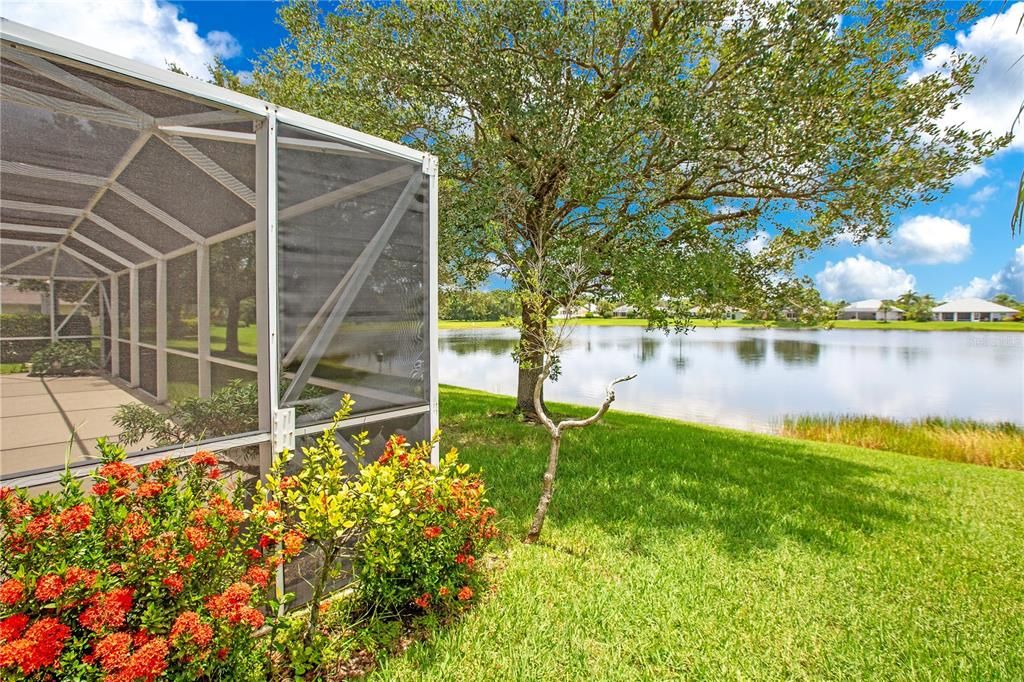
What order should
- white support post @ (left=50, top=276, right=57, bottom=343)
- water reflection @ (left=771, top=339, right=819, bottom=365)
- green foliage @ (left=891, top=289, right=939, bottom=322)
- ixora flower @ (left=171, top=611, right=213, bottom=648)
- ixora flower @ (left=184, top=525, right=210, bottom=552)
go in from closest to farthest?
1. ixora flower @ (left=171, top=611, right=213, bottom=648)
2. ixora flower @ (left=184, top=525, right=210, bottom=552)
3. white support post @ (left=50, top=276, right=57, bottom=343)
4. water reflection @ (left=771, top=339, right=819, bottom=365)
5. green foliage @ (left=891, top=289, right=939, bottom=322)

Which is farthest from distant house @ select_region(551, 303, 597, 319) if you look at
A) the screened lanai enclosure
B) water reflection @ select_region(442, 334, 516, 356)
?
water reflection @ select_region(442, 334, 516, 356)

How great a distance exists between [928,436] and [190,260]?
44.9 feet

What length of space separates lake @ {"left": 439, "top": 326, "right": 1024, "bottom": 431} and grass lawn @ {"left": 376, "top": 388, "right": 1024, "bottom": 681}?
6.16 ft

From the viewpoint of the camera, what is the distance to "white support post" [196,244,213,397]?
2506 mm

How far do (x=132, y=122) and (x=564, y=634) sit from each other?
3529 mm

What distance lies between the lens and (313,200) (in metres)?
2.69

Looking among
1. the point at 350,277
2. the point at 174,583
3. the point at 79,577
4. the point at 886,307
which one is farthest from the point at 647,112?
the point at 886,307

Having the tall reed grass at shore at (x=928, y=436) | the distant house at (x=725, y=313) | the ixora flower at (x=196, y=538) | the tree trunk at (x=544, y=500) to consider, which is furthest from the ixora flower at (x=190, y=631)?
the tall reed grass at shore at (x=928, y=436)

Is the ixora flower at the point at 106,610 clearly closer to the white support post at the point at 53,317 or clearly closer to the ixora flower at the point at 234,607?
the ixora flower at the point at 234,607

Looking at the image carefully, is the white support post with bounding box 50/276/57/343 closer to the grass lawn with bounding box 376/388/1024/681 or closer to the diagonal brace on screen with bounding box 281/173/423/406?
the diagonal brace on screen with bounding box 281/173/423/406

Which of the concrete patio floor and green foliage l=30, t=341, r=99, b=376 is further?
green foliage l=30, t=341, r=99, b=376

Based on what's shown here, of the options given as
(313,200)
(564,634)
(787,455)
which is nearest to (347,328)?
(313,200)

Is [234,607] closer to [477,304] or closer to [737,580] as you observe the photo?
[737,580]

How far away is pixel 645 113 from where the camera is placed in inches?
213
